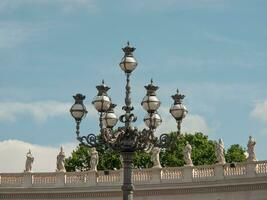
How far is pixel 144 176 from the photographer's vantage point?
2216 inches

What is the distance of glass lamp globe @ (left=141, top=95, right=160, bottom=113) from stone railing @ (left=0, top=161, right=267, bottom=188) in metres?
24.0

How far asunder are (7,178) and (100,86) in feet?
99.5

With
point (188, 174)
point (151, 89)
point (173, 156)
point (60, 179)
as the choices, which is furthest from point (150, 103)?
point (173, 156)

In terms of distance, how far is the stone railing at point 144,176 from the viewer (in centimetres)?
5353

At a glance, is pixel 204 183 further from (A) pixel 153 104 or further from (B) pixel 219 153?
(A) pixel 153 104

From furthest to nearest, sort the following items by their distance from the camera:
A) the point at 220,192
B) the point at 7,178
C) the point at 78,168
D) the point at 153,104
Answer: the point at 78,168 → the point at 7,178 → the point at 220,192 → the point at 153,104

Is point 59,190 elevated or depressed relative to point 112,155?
depressed

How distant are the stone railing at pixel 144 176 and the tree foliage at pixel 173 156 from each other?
55.6 ft

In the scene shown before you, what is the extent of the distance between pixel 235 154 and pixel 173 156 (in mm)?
6815

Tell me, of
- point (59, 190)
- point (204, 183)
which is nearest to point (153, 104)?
point (204, 183)

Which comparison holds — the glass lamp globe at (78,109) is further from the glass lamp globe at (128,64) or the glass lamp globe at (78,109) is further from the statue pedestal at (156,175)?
the statue pedestal at (156,175)

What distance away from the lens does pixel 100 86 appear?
3030 centimetres

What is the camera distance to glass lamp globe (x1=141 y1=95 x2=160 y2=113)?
30109mm

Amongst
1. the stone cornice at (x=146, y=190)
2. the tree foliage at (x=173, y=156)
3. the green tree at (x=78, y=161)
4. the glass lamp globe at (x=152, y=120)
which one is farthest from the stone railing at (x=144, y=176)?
the glass lamp globe at (x=152, y=120)
